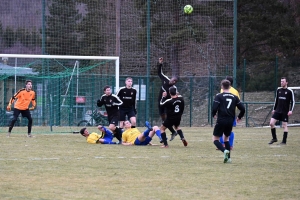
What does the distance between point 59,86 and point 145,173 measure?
17.6 metres

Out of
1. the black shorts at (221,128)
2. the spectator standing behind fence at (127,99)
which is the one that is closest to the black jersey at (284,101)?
the spectator standing behind fence at (127,99)

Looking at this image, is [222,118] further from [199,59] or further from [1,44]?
[1,44]

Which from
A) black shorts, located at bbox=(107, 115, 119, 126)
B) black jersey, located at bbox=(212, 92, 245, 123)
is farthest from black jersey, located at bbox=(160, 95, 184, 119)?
black jersey, located at bbox=(212, 92, 245, 123)

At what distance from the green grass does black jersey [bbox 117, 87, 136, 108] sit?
3.16m

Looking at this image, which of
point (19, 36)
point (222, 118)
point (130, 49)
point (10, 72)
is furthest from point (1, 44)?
point (222, 118)

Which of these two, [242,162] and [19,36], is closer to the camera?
[242,162]

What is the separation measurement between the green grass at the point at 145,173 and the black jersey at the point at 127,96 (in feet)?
10.4

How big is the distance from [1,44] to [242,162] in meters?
21.2

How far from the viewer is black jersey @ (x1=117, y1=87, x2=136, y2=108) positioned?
1969 cm

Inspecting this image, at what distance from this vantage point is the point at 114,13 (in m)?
30.5

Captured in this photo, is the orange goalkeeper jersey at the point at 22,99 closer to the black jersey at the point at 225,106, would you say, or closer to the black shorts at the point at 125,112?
the black shorts at the point at 125,112

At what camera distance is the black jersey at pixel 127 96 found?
775 inches

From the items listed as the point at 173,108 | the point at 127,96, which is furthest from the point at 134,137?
the point at 127,96

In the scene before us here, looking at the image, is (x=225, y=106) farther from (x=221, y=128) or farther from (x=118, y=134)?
(x=118, y=134)
